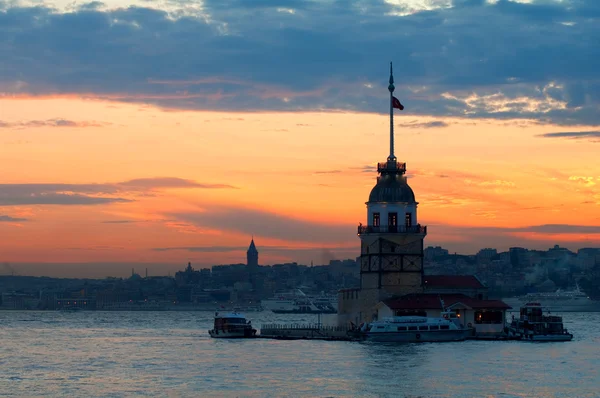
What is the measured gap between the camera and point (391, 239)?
115312mm

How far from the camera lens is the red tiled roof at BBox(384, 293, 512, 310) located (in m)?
111

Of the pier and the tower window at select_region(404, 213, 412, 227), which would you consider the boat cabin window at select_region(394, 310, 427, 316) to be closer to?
the pier

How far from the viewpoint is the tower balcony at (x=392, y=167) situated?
117062mm

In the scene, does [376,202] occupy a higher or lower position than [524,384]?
higher

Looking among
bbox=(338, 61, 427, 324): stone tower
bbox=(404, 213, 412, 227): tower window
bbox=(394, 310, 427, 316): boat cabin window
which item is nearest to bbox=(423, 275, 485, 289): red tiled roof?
bbox=(338, 61, 427, 324): stone tower

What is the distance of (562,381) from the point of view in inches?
2975

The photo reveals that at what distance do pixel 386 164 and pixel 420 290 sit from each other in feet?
41.6

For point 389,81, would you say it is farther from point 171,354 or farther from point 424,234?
point 171,354

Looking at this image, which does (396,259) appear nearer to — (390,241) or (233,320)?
(390,241)

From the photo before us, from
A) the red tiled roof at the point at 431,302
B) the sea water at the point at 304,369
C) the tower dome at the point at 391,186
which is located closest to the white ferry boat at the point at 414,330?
the sea water at the point at 304,369

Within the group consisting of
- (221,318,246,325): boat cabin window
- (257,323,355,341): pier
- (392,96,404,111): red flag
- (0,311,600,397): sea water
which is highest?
(392,96,404,111): red flag

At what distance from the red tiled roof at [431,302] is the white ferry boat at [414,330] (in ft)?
9.78

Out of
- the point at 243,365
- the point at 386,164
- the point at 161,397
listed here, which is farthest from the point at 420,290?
the point at 161,397

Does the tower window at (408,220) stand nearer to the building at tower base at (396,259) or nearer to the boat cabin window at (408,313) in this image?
the building at tower base at (396,259)
